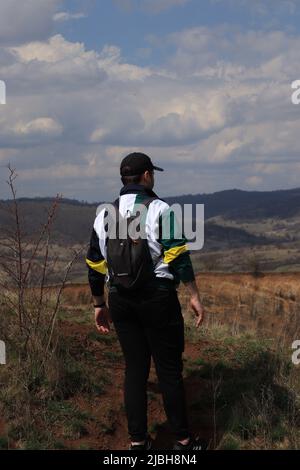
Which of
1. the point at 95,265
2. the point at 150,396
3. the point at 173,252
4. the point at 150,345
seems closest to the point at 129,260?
the point at 173,252

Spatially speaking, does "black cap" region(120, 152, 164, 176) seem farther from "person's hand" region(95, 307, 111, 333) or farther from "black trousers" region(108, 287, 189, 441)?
"person's hand" region(95, 307, 111, 333)

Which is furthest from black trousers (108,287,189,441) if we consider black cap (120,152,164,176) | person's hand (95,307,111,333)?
black cap (120,152,164,176)

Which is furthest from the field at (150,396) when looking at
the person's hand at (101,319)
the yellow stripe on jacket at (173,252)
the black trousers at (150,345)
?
the yellow stripe on jacket at (173,252)

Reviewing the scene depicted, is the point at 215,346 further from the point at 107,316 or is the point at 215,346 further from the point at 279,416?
the point at 107,316

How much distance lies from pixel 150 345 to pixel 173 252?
2.30 feet

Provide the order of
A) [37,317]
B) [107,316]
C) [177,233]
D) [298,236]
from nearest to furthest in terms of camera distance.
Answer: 1. [177,233]
2. [107,316]
3. [37,317]
4. [298,236]

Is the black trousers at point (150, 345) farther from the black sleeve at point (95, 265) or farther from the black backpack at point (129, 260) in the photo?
the black sleeve at point (95, 265)

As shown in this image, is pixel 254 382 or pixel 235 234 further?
pixel 235 234

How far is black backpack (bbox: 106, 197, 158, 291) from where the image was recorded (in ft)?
14.8

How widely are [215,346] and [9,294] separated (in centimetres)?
228

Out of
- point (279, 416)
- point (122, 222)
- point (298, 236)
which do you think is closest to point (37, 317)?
point (122, 222)

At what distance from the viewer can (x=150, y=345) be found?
4.68 meters

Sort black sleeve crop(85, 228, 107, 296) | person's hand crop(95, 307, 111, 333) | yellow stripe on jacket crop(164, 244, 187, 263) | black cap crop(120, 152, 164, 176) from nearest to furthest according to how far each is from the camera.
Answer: yellow stripe on jacket crop(164, 244, 187, 263), black cap crop(120, 152, 164, 176), black sleeve crop(85, 228, 107, 296), person's hand crop(95, 307, 111, 333)
